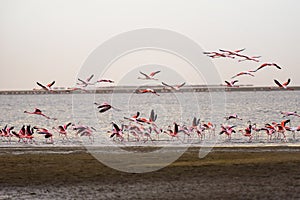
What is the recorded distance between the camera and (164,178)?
56.5 feet

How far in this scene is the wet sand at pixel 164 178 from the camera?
14852mm

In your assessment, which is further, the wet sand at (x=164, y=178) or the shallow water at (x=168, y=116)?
the shallow water at (x=168, y=116)

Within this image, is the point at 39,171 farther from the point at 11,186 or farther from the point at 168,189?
the point at 168,189

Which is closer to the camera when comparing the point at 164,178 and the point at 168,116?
the point at 164,178

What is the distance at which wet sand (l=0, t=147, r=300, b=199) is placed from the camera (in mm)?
14852

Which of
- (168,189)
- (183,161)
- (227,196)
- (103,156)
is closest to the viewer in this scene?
(227,196)

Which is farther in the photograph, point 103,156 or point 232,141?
point 232,141

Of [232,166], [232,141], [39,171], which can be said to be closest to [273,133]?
[232,141]

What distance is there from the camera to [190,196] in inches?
571

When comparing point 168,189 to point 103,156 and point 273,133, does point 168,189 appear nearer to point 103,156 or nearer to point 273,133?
point 103,156

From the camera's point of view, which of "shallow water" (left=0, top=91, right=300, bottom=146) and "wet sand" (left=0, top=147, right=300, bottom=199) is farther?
"shallow water" (left=0, top=91, right=300, bottom=146)

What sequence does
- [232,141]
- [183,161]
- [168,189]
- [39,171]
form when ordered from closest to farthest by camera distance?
1. [168,189]
2. [39,171]
3. [183,161]
4. [232,141]

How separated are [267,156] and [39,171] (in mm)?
8143

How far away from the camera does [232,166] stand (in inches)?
755
